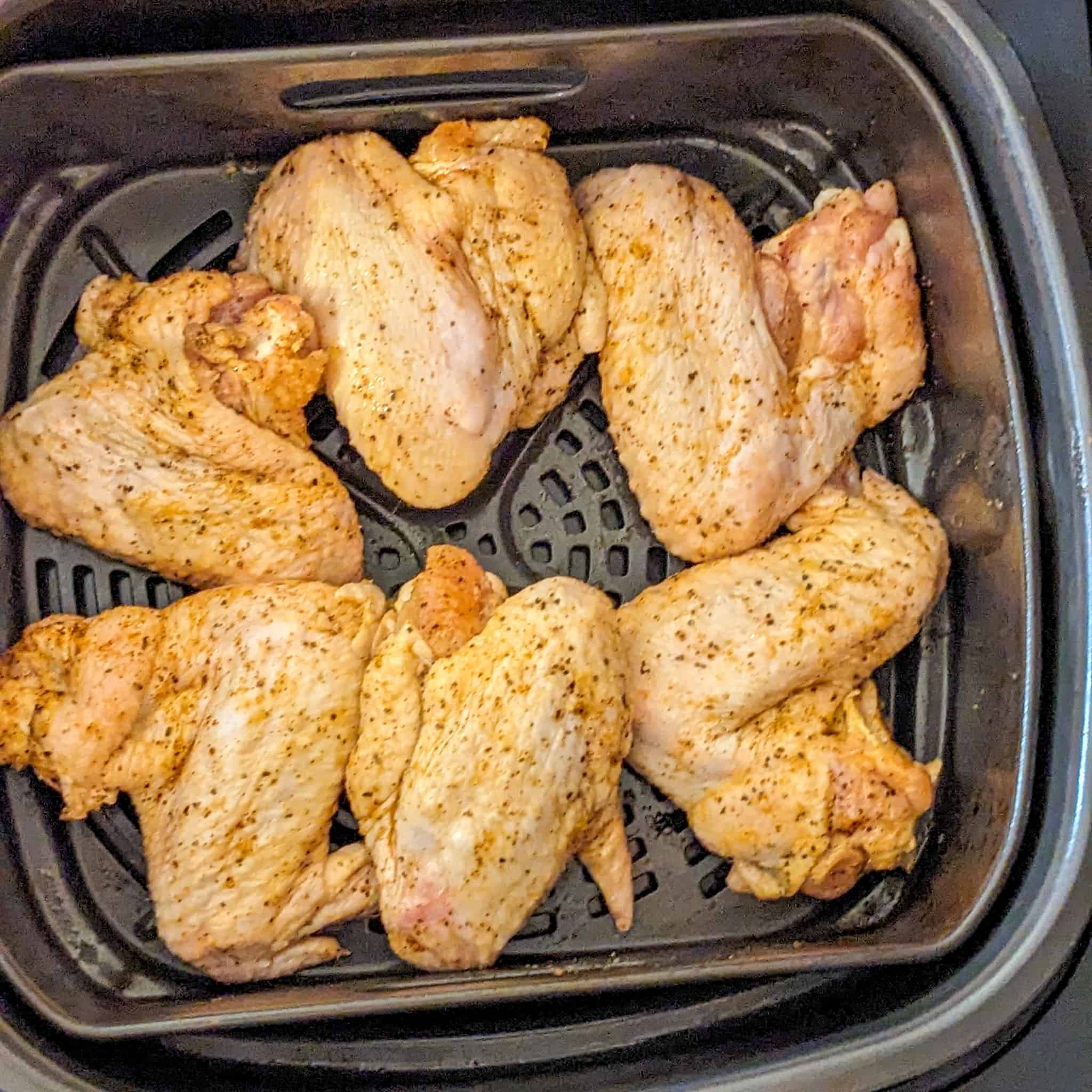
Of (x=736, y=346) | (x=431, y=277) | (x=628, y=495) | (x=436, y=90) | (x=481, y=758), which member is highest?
(x=436, y=90)

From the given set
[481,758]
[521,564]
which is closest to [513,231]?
[521,564]

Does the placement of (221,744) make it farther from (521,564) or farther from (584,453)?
(584,453)

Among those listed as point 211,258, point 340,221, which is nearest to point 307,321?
point 340,221

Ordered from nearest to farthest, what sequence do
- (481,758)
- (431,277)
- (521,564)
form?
(481,758), (431,277), (521,564)

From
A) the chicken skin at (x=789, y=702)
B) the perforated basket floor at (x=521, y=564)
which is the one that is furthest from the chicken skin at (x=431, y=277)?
the chicken skin at (x=789, y=702)

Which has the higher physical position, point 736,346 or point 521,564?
point 736,346

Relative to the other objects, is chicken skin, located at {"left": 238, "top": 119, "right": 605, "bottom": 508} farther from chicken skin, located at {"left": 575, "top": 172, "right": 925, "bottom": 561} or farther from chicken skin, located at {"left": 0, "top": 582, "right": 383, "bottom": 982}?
chicken skin, located at {"left": 0, "top": 582, "right": 383, "bottom": 982}

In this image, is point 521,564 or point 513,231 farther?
point 521,564

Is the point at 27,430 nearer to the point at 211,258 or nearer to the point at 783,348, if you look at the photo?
the point at 211,258
